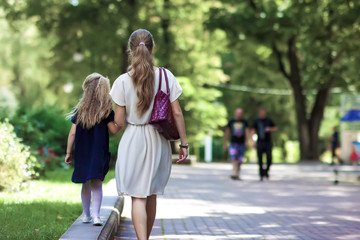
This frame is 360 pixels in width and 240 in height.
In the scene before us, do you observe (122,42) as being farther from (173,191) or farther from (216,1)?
(173,191)

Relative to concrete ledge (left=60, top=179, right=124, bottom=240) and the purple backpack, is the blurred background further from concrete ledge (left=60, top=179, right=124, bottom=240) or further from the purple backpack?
the purple backpack

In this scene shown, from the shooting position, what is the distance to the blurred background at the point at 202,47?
21.8 m

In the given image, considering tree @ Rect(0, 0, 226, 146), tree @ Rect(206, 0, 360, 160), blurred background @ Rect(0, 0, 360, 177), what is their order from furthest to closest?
tree @ Rect(0, 0, 226, 146)
blurred background @ Rect(0, 0, 360, 177)
tree @ Rect(206, 0, 360, 160)

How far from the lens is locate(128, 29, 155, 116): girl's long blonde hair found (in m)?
6.03

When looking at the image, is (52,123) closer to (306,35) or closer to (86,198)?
(306,35)

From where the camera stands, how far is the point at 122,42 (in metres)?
28.2

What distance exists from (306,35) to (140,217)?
57.6 ft

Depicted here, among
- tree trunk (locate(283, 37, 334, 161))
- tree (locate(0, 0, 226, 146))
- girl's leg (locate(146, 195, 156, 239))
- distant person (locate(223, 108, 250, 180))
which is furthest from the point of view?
tree trunk (locate(283, 37, 334, 161))

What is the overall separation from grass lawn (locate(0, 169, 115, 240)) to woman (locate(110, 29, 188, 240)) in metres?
1.14

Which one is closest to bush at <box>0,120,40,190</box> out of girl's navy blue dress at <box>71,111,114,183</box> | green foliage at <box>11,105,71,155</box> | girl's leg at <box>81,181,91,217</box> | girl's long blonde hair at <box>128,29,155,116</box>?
girl's leg at <box>81,181,91,217</box>

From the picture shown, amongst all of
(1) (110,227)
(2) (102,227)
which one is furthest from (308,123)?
(2) (102,227)

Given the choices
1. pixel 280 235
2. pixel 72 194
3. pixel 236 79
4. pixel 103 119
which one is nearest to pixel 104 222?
pixel 103 119

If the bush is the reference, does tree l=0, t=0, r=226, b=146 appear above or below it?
above

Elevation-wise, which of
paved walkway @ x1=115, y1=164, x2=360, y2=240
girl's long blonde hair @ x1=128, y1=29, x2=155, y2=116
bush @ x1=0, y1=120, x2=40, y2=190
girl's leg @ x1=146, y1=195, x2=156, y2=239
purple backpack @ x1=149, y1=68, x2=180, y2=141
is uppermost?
girl's long blonde hair @ x1=128, y1=29, x2=155, y2=116
